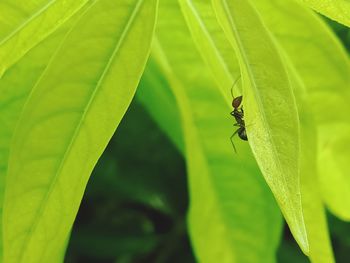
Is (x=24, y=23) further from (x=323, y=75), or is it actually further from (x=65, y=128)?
(x=323, y=75)

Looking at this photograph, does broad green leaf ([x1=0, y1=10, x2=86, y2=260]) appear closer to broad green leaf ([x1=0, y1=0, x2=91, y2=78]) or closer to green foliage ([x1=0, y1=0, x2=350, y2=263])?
green foliage ([x1=0, y1=0, x2=350, y2=263])

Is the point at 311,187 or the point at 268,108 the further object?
the point at 311,187

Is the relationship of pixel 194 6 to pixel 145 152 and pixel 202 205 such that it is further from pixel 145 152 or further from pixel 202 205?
pixel 145 152

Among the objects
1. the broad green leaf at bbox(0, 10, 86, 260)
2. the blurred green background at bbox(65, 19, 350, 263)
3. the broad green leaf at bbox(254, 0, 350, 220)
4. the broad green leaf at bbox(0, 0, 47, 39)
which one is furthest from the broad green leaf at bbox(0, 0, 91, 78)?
the blurred green background at bbox(65, 19, 350, 263)

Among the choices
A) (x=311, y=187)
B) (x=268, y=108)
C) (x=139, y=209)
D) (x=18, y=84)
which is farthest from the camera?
(x=139, y=209)

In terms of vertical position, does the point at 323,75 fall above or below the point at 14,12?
below

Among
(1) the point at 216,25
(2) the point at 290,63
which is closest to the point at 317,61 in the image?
(2) the point at 290,63

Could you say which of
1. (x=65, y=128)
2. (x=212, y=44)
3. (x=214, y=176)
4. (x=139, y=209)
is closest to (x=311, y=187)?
(x=214, y=176)
